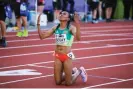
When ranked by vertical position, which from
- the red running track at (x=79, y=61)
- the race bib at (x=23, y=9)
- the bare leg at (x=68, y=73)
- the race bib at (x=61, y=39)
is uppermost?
the race bib at (x=61, y=39)

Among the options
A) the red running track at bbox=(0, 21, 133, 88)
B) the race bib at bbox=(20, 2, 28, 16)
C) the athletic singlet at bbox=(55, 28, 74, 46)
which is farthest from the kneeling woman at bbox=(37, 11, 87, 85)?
the race bib at bbox=(20, 2, 28, 16)

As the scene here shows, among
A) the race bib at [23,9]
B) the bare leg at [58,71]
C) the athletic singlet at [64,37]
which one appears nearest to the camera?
the bare leg at [58,71]

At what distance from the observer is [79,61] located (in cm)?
994

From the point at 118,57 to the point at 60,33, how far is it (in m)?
3.33

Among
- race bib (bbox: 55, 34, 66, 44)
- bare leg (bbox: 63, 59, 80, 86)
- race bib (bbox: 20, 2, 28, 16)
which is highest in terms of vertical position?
race bib (bbox: 55, 34, 66, 44)

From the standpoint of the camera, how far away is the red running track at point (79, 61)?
7.64 meters

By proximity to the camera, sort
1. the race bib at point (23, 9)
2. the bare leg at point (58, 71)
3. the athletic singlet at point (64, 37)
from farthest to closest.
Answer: the race bib at point (23, 9), the athletic singlet at point (64, 37), the bare leg at point (58, 71)

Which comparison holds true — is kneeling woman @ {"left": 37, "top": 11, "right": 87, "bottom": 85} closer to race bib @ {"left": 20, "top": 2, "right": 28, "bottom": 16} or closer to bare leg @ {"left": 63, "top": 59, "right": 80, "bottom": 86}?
bare leg @ {"left": 63, "top": 59, "right": 80, "bottom": 86}

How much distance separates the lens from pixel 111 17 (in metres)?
22.5

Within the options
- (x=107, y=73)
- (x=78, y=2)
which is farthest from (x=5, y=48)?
(x=78, y=2)

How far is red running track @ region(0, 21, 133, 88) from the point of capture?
7.64m

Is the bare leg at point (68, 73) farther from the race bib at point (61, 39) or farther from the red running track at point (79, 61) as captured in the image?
the race bib at point (61, 39)

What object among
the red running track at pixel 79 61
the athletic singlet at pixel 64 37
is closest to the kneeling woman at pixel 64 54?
the athletic singlet at pixel 64 37

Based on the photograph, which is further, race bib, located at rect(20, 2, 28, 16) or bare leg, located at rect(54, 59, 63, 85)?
race bib, located at rect(20, 2, 28, 16)
